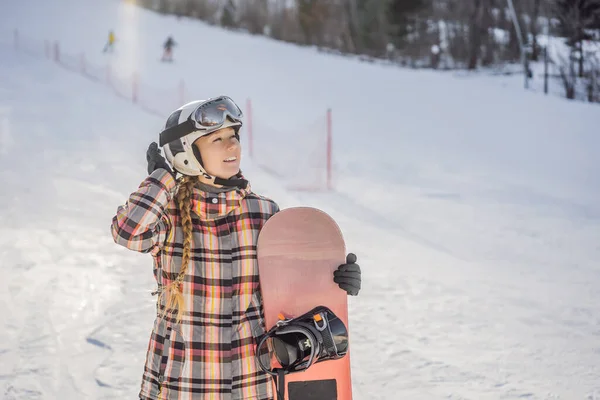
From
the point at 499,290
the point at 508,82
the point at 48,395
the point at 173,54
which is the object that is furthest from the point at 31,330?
the point at 173,54

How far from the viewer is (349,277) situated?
212 centimetres

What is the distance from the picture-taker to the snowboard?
2.16 m

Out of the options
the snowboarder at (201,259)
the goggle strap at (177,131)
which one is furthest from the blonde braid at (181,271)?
the goggle strap at (177,131)

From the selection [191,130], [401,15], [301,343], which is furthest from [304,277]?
[401,15]

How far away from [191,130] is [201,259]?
448 mm

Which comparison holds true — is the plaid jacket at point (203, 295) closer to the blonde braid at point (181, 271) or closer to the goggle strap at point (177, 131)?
the blonde braid at point (181, 271)

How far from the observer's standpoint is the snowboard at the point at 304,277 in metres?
2.16

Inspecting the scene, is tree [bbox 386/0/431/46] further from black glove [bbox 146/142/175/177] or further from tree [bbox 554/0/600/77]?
black glove [bbox 146/142/175/177]

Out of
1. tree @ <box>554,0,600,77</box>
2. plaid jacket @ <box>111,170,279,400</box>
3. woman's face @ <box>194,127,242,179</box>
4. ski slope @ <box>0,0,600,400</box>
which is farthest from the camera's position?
tree @ <box>554,0,600,77</box>

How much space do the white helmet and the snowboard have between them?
352 millimetres

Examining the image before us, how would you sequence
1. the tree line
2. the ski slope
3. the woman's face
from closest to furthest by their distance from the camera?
the woman's face, the ski slope, the tree line

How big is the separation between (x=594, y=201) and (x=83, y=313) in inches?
315

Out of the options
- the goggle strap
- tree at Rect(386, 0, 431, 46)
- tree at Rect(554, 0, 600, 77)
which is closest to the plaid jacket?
the goggle strap

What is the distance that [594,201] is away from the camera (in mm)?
9445
